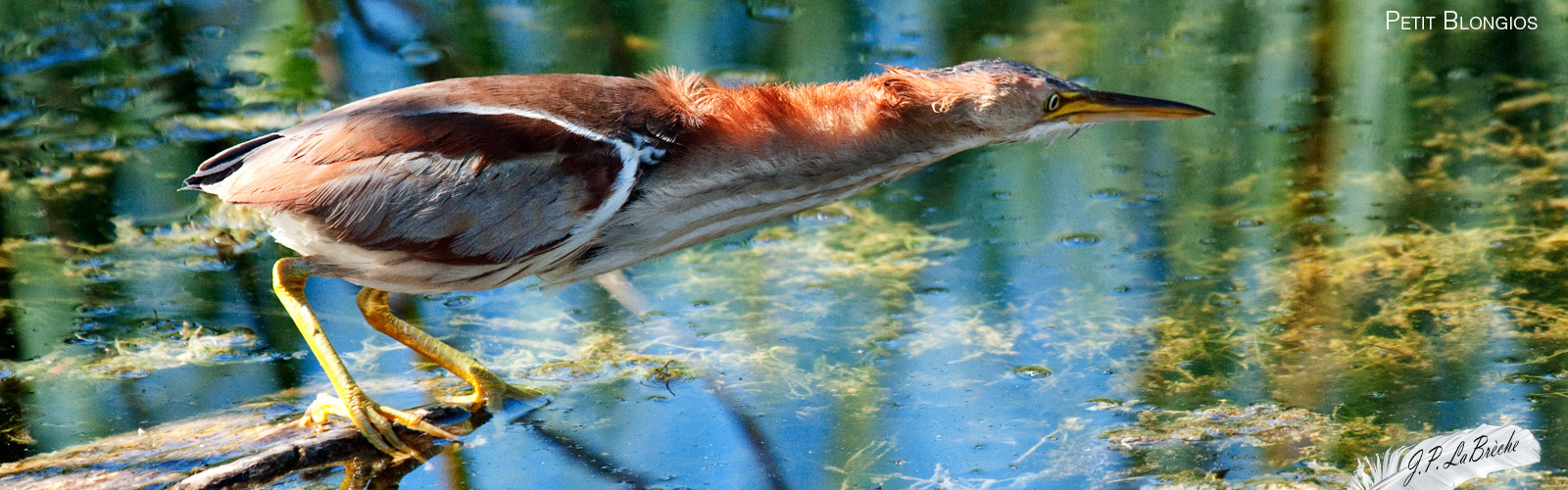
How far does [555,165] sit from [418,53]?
2.54 metres

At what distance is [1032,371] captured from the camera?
3.15 metres

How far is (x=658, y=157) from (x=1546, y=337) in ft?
6.67

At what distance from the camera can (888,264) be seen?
12.5 ft

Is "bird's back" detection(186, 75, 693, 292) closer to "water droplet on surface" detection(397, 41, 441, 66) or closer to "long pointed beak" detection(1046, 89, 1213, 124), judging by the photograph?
"long pointed beak" detection(1046, 89, 1213, 124)

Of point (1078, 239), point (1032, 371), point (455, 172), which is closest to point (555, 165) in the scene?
point (455, 172)

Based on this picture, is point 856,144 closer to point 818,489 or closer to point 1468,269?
point 818,489

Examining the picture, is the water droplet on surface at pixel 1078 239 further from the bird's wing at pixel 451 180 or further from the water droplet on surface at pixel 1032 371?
the bird's wing at pixel 451 180

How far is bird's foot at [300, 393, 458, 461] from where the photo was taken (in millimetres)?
2887

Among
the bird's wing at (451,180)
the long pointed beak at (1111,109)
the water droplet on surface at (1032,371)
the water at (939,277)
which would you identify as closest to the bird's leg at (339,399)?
the water at (939,277)

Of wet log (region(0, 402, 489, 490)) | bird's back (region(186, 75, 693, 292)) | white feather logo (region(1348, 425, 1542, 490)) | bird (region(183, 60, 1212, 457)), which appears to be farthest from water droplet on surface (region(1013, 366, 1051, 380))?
wet log (region(0, 402, 489, 490))

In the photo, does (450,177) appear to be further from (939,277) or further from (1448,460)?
(1448,460)

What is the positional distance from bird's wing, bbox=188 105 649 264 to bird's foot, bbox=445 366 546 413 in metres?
0.28

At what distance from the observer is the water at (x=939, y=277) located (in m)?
2.88

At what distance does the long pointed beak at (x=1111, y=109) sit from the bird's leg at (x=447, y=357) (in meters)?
1.36
